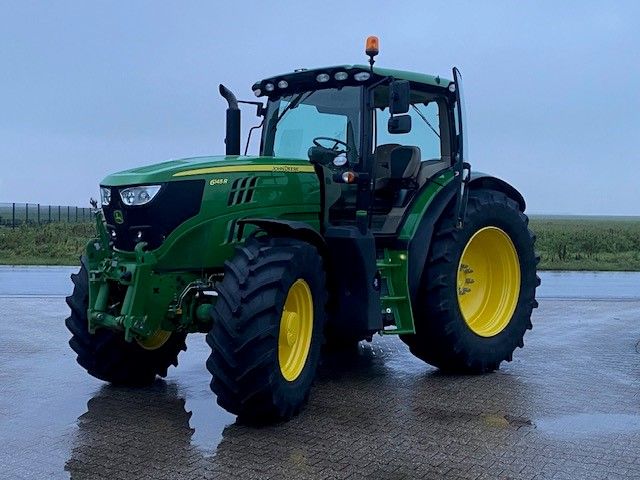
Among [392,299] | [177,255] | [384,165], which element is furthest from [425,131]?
[177,255]

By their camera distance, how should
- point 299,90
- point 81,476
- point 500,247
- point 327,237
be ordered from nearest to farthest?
point 81,476
point 327,237
point 299,90
point 500,247

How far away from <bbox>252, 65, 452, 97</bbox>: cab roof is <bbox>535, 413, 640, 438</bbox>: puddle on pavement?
128 inches

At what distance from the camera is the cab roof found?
7336mm

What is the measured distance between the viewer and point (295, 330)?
6.30 m

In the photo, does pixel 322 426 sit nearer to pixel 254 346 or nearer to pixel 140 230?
pixel 254 346

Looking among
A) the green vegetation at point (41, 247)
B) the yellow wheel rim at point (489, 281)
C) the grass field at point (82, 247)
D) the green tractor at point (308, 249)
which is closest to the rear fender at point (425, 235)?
the green tractor at point (308, 249)

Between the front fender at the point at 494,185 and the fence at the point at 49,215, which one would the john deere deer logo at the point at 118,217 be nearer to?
the front fender at the point at 494,185

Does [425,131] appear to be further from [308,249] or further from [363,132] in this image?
[308,249]

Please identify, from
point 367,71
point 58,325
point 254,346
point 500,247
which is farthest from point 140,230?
point 58,325

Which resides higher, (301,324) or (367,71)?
(367,71)

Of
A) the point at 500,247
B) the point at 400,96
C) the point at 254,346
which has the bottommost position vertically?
the point at 254,346

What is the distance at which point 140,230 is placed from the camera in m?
6.30

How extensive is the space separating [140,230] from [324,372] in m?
2.49

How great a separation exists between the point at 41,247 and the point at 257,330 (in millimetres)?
26750
